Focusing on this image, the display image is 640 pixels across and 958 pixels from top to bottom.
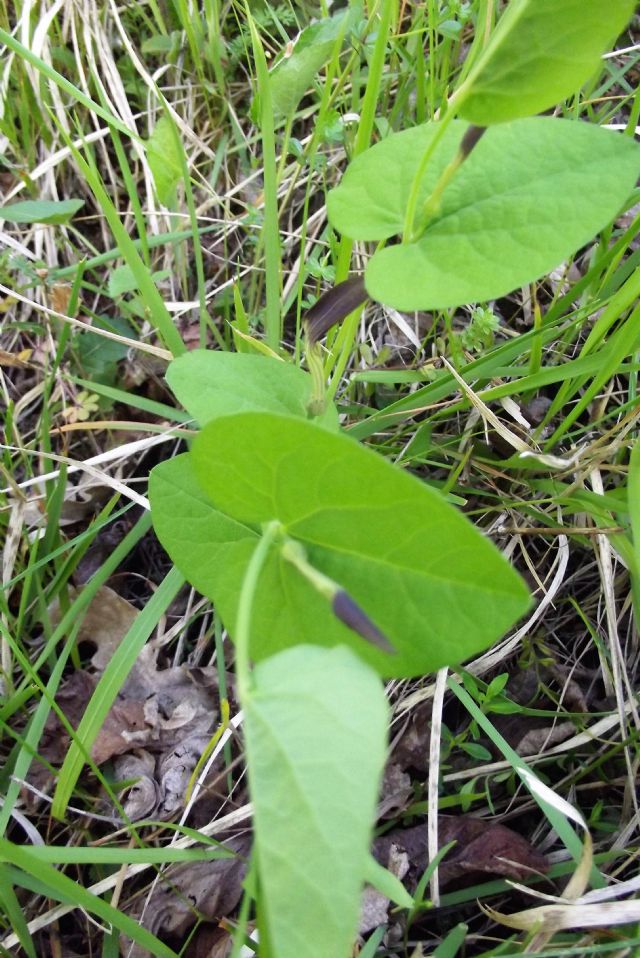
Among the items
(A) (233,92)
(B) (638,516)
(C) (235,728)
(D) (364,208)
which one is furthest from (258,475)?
(A) (233,92)

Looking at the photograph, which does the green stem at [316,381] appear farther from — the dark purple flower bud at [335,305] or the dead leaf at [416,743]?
the dead leaf at [416,743]

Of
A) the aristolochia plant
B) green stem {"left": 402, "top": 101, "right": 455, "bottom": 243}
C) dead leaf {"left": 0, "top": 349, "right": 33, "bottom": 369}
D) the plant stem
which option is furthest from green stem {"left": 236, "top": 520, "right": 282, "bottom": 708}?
dead leaf {"left": 0, "top": 349, "right": 33, "bottom": 369}

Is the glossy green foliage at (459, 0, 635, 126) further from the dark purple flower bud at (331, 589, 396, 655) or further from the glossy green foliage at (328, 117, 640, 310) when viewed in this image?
the dark purple flower bud at (331, 589, 396, 655)

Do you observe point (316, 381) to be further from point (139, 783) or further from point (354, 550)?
point (139, 783)

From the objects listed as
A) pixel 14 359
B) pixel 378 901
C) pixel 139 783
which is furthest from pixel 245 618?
pixel 14 359

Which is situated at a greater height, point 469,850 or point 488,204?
point 488,204

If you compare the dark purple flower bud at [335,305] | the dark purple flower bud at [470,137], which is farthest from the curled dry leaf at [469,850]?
the dark purple flower bud at [470,137]
